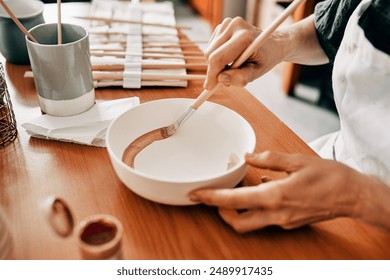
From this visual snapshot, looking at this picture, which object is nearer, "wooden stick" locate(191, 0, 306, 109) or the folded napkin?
"wooden stick" locate(191, 0, 306, 109)

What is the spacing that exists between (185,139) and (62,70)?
10.6 inches

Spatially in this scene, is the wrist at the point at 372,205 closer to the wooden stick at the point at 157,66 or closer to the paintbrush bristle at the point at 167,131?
the paintbrush bristle at the point at 167,131

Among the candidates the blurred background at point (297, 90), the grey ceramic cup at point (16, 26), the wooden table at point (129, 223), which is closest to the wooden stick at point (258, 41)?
the wooden table at point (129, 223)

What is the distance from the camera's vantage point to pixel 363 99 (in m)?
0.72

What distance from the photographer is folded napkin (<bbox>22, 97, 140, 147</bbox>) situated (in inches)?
27.7

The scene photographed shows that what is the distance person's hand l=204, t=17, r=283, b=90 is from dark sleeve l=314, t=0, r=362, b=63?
166 millimetres

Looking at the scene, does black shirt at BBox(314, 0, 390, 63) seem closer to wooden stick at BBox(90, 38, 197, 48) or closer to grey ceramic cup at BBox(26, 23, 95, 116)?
wooden stick at BBox(90, 38, 197, 48)

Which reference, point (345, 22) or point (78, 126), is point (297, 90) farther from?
point (78, 126)

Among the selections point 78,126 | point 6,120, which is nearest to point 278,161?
point 78,126

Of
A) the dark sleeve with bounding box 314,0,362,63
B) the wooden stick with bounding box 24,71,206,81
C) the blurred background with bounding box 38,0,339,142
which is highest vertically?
the dark sleeve with bounding box 314,0,362,63

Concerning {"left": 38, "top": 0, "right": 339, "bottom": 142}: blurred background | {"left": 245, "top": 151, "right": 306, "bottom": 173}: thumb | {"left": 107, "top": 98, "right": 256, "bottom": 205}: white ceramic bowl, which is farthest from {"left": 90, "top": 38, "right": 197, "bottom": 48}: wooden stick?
{"left": 38, "top": 0, "right": 339, "bottom": 142}: blurred background

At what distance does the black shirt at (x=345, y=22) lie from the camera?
0.66m

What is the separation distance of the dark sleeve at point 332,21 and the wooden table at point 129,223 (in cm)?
40
